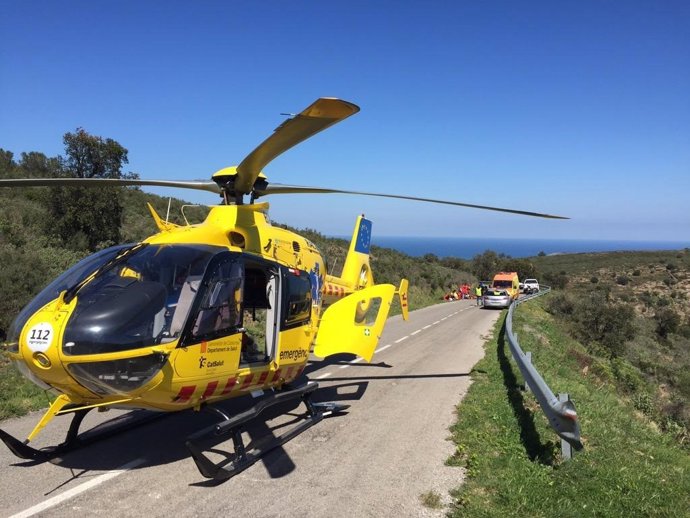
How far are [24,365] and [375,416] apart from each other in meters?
4.78

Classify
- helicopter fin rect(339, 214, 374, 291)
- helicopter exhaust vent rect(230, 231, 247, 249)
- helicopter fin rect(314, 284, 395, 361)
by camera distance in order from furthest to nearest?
1. helicopter fin rect(339, 214, 374, 291)
2. helicopter fin rect(314, 284, 395, 361)
3. helicopter exhaust vent rect(230, 231, 247, 249)

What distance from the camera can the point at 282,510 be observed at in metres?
4.61

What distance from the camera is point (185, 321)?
5.15 meters

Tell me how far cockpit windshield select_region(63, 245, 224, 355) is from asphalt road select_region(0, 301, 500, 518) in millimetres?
1411

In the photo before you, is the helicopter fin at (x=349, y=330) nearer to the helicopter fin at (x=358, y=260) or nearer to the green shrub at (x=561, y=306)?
the helicopter fin at (x=358, y=260)

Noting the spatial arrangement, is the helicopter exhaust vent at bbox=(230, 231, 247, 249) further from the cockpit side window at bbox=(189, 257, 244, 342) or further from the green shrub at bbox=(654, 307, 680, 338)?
the green shrub at bbox=(654, 307, 680, 338)

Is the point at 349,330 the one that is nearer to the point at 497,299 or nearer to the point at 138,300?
the point at 138,300

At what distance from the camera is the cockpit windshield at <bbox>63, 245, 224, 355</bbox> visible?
4621 mm

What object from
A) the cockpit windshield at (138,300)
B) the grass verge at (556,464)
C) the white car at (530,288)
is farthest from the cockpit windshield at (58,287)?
the white car at (530,288)

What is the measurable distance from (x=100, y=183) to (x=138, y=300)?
5.87 feet

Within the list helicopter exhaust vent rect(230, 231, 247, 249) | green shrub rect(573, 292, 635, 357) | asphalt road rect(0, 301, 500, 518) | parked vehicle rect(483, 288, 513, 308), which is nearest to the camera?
Answer: asphalt road rect(0, 301, 500, 518)

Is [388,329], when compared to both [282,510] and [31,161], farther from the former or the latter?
[31,161]

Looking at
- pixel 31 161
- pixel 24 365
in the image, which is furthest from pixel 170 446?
pixel 31 161

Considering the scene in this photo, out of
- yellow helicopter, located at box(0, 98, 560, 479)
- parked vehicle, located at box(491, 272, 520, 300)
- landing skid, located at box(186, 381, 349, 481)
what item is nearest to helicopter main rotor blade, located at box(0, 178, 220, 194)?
yellow helicopter, located at box(0, 98, 560, 479)
